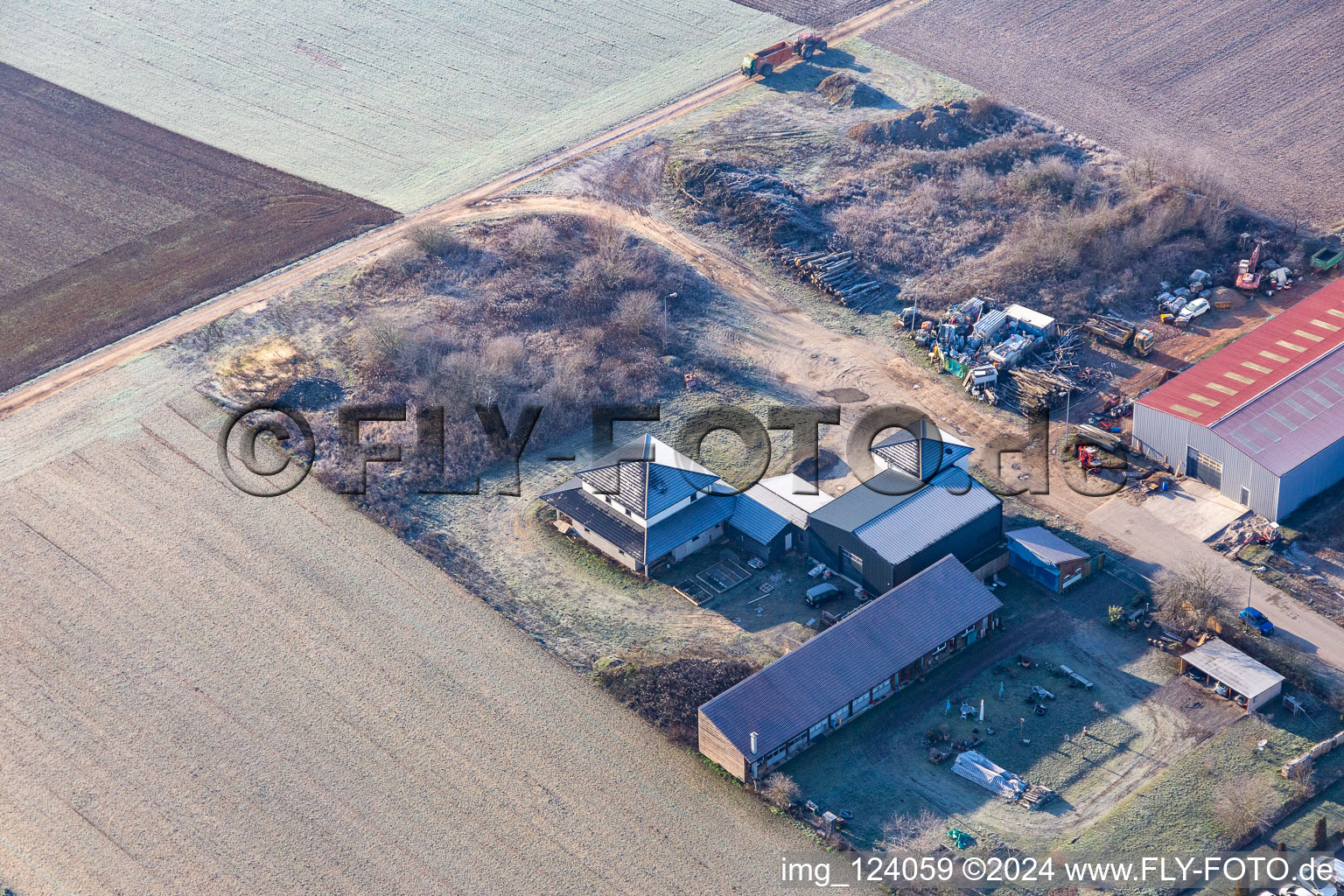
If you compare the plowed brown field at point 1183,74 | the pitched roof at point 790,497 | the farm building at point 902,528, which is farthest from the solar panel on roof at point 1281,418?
the plowed brown field at point 1183,74

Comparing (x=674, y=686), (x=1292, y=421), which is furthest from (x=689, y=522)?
(x=1292, y=421)

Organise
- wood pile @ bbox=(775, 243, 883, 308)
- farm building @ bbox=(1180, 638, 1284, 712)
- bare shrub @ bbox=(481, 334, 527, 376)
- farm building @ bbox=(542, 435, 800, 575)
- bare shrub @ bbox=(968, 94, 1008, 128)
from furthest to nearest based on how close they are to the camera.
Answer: bare shrub @ bbox=(968, 94, 1008, 128) < wood pile @ bbox=(775, 243, 883, 308) < bare shrub @ bbox=(481, 334, 527, 376) < farm building @ bbox=(542, 435, 800, 575) < farm building @ bbox=(1180, 638, 1284, 712)

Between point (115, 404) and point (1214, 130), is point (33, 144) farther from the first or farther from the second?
point (1214, 130)

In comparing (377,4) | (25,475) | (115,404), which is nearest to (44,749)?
(25,475)

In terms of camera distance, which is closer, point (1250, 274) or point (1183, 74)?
point (1250, 274)

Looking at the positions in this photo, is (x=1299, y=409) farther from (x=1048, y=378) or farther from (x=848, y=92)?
(x=848, y=92)

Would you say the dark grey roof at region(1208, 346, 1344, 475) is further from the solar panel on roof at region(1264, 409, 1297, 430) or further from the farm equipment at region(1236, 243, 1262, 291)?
the farm equipment at region(1236, 243, 1262, 291)

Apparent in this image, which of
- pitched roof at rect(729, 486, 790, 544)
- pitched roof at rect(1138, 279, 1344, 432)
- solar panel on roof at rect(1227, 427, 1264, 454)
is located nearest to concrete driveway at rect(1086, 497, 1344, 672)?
solar panel on roof at rect(1227, 427, 1264, 454)
